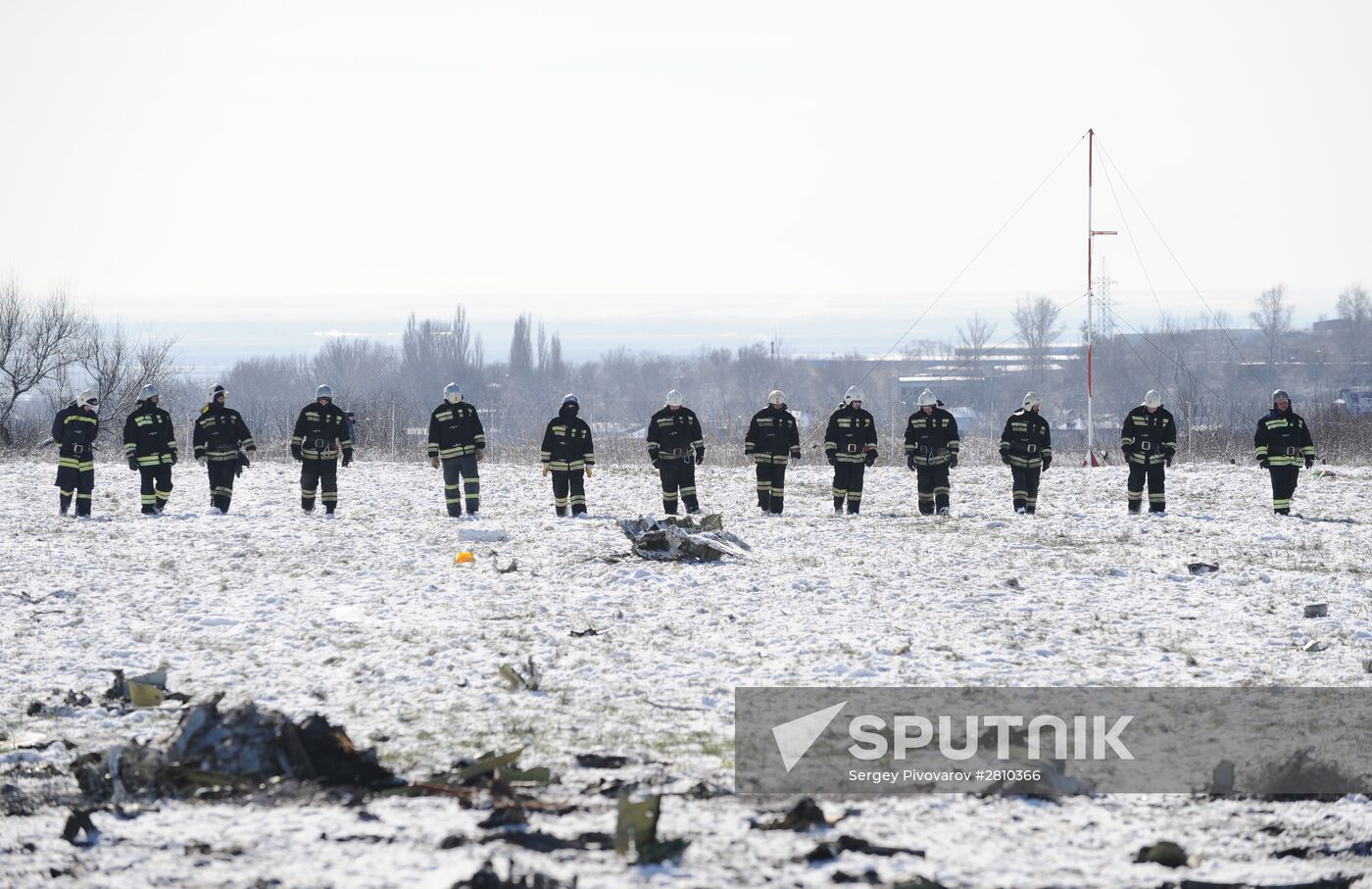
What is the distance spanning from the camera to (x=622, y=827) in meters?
5.93

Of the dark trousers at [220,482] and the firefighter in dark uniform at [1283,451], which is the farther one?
the dark trousers at [220,482]

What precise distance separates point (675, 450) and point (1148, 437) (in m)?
7.07

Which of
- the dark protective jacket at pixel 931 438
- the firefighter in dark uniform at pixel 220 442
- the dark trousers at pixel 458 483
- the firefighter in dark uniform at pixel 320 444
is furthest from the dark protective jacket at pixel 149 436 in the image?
the dark protective jacket at pixel 931 438

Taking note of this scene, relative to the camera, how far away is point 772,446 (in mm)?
19969

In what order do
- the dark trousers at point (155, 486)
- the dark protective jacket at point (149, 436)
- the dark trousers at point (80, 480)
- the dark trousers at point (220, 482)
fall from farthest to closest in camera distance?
the dark trousers at point (220, 482) → the dark trousers at point (155, 486) → the dark protective jacket at point (149, 436) → the dark trousers at point (80, 480)

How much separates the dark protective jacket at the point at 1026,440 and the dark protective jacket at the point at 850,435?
2.01m

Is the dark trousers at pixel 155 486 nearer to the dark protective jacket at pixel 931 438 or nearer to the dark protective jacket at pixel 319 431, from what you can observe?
the dark protective jacket at pixel 319 431

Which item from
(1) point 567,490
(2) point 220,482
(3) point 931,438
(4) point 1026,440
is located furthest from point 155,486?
(4) point 1026,440

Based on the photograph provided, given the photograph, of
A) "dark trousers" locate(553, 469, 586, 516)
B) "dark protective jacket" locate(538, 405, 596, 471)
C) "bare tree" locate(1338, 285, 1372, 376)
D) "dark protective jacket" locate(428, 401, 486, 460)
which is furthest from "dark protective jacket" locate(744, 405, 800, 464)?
"bare tree" locate(1338, 285, 1372, 376)

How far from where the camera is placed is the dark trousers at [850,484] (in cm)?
2012

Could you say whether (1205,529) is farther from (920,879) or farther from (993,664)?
(920,879)

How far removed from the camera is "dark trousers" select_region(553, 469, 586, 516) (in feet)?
64.0

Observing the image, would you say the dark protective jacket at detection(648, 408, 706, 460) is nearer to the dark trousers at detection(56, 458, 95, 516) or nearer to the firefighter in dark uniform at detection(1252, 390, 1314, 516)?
the dark trousers at detection(56, 458, 95, 516)

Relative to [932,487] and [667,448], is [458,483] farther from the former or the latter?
[932,487]
